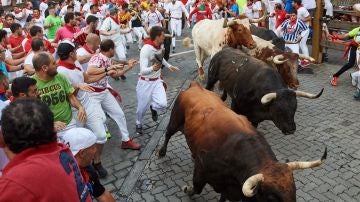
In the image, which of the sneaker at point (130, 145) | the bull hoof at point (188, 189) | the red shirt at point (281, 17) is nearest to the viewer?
the bull hoof at point (188, 189)

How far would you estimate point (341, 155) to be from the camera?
693 cm

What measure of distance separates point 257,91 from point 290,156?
127cm

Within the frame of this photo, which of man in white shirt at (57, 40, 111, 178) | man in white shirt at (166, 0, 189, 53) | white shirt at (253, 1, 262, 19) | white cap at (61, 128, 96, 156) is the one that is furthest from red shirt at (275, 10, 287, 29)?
white cap at (61, 128, 96, 156)

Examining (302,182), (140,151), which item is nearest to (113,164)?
(140,151)

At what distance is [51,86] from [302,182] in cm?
393

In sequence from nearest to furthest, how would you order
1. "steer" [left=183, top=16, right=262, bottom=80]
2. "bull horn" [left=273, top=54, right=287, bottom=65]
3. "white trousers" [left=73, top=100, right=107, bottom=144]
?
"white trousers" [left=73, top=100, right=107, bottom=144], "bull horn" [left=273, top=54, right=287, bottom=65], "steer" [left=183, top=16, right=262, bottom=80]

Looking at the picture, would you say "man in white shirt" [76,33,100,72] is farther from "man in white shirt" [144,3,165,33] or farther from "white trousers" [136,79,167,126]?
"man in white shirt" [144,3,165,33]

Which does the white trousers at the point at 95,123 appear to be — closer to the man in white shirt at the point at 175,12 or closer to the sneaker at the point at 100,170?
the sneaker at the point at 100,170

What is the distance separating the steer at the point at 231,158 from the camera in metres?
3.91

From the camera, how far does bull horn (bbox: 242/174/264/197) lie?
3.82 metres

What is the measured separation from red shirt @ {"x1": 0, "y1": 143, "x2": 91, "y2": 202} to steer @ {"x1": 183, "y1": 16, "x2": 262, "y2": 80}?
7.33m

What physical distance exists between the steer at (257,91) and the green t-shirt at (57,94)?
300 cm

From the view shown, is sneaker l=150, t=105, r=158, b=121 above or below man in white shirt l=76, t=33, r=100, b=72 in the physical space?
below

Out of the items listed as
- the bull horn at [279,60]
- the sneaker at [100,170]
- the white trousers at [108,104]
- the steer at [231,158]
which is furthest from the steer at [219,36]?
the sneaker at [100,170]
